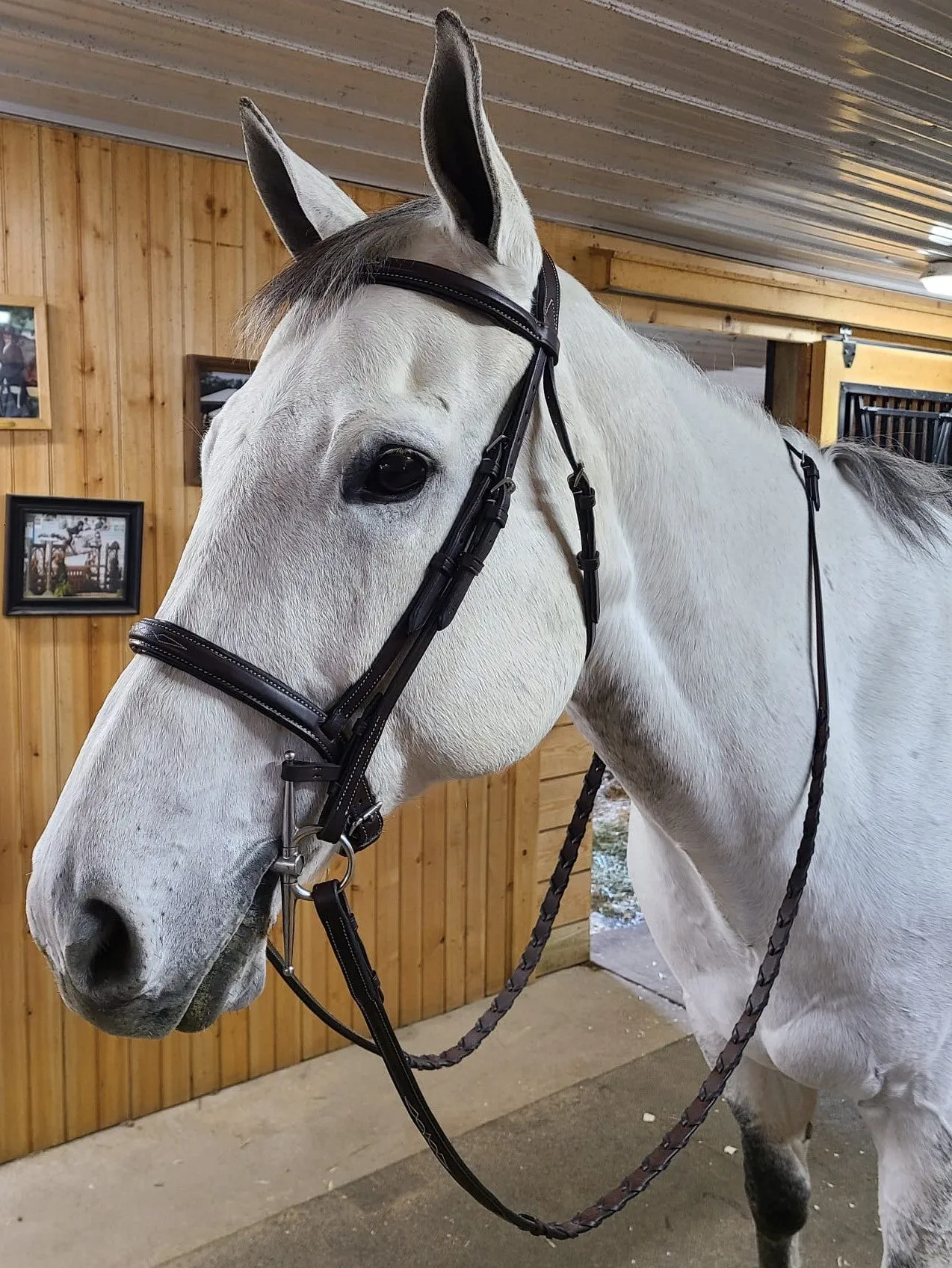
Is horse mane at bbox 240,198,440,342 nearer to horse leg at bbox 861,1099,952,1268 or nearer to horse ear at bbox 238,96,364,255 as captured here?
horse ear at bbox 238,96,364,255

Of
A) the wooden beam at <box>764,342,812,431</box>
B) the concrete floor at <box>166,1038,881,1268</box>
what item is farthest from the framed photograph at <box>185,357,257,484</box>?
the wooden beam at <box>764,342,812,431</box>

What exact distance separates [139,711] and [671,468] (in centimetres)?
63

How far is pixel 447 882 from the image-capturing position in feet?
9.60

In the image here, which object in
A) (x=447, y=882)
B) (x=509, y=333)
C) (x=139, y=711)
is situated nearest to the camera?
(x=139, y=711)

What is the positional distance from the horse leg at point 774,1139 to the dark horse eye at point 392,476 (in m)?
1.19

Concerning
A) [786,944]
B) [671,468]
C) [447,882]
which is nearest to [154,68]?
[671,468]

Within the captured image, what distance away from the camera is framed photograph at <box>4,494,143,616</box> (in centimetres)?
208

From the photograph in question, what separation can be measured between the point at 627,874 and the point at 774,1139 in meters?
2.12

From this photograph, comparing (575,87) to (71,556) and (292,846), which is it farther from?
(292,846)

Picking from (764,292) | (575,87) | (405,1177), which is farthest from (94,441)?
(764,292)

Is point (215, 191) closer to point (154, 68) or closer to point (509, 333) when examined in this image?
point (154, 68)

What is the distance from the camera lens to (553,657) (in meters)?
0.88

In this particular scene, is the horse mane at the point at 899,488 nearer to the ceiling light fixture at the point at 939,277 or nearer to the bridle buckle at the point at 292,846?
the bridle buckle at the point at 292,846

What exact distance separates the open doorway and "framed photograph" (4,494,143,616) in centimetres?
145
